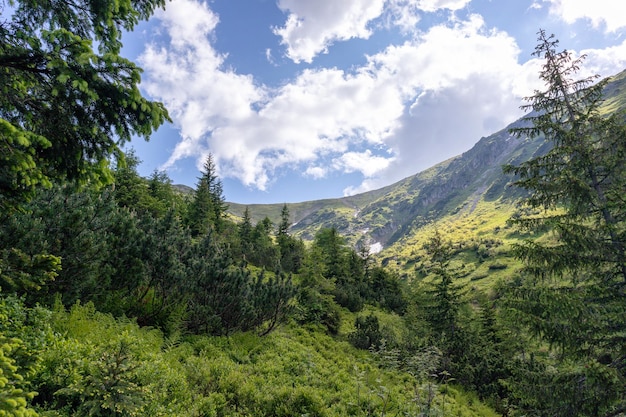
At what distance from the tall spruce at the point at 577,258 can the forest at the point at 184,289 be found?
0.17ft

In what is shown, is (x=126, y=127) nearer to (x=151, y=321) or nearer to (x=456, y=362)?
(x=151, y=321)

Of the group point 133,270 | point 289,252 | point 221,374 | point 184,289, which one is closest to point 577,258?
point 221,374

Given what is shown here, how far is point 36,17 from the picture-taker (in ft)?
13.9

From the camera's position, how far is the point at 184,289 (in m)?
11.1

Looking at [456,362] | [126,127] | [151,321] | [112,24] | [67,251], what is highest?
[112,24]

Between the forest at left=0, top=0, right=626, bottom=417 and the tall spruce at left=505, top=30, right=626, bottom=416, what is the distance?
0.05 meters

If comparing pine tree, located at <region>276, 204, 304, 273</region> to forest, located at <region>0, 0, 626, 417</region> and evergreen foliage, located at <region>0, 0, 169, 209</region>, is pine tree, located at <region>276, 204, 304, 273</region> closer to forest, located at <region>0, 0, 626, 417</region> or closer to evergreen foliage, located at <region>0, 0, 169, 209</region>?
forest, located at <region>0, 0, 626, 417</region>

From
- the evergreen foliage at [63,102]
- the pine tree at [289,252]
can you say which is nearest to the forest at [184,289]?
the evergreen foliage at [63,102]

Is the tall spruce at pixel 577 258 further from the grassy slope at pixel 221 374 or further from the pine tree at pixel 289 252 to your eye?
the pine tree at pixel 289 252

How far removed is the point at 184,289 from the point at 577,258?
1323 centimetres

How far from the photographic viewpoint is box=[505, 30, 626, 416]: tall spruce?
876cm

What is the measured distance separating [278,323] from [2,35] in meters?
13.7

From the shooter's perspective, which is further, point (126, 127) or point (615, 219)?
point (615, 219)

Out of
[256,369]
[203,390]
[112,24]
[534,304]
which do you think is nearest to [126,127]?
[112,24]
